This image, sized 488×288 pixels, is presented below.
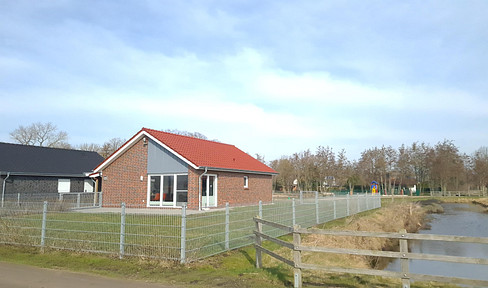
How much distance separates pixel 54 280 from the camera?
23.1 feet

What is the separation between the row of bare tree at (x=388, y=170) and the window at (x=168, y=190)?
113 ft

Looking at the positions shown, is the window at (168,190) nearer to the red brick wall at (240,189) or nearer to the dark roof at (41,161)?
the red brick wall at (240,189)

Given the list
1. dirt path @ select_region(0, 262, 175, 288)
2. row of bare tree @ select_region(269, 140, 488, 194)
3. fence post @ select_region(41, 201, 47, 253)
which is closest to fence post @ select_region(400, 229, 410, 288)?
dirt path @ select_region(0, 262, 175, 288)

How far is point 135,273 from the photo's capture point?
7.45m

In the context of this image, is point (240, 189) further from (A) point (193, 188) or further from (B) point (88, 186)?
(B) point (88, 186)

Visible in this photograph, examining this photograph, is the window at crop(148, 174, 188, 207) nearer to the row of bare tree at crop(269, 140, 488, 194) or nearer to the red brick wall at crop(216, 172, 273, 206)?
the red brick wall at crop(216, 172, 273, 206)

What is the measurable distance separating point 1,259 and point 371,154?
6034 centimetres

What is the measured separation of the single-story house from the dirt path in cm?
1265

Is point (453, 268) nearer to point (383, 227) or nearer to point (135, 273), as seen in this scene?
point (383, 227)

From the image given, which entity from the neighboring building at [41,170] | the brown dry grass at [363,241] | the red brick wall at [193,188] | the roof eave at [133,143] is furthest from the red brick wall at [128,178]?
the brown dry grass at [363,241]

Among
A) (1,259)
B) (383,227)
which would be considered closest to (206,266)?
(1,259)

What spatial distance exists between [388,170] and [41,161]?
5205 cm

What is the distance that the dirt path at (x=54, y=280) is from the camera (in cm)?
666

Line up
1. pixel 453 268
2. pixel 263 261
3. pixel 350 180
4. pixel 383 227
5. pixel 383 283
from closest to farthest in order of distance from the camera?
pixel 383 283 < pixel 263 261 < pixel 453 268 < pixel 383 227 < pixel 350 180
